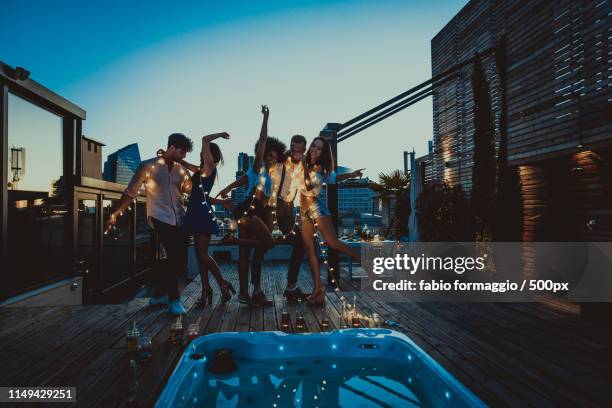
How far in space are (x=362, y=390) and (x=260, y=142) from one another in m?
2.65

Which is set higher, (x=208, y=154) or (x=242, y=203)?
(x=208, y=154)

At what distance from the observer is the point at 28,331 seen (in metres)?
3.18

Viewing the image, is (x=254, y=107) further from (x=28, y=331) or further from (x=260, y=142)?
(x=28, y=331)

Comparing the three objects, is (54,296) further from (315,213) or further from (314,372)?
(314,372)

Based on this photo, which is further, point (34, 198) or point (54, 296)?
point (34, 198)

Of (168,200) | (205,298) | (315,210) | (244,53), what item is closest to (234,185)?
(168,200)

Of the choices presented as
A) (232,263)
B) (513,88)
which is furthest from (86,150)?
(513,88)

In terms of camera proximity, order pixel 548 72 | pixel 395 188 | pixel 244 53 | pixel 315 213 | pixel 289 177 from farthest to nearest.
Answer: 1. pixel 395 188
2. pixel 244 53
3. pixel 548 72
4. pixel 289 177
5. pixel 315 213

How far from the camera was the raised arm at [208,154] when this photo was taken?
379cm

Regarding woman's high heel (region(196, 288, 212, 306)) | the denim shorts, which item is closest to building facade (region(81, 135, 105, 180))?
woman's high heel (region(196, 288, 212, 306))

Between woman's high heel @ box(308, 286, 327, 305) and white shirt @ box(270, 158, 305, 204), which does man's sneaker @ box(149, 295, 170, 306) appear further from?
white shirt @ box(270, 158, 305, 204)

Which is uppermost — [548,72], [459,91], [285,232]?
[459,91]

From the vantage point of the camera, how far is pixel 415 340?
9.52 ft

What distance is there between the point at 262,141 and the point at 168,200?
1296 mm
